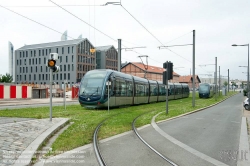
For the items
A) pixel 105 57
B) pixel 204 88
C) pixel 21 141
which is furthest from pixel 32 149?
pixel 105 57

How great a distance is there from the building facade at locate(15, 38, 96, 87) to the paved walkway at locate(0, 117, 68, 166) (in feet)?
222

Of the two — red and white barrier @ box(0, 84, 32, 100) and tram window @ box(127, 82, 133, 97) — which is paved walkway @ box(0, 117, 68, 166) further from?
red and white barrier @ box(0, 84, 32, 100)

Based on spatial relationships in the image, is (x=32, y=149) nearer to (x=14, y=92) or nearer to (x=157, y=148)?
(x=157, y=148)

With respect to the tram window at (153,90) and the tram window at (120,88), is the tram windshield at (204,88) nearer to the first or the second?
the tram window at (153,90)

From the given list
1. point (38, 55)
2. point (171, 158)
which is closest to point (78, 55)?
point (38, 55)

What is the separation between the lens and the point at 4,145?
6637mm

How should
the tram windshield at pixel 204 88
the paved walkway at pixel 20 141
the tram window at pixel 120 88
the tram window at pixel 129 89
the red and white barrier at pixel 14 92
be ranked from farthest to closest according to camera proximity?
the tram windshield at pixel 204 88 → the red and white barrier at pixel 14 92 → the tram window at pixel 129 89 → the tram window at pixel 120 88 → the paved walkway at pixel 20 141

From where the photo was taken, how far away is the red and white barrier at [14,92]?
3300cm

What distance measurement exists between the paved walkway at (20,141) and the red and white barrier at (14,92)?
25395 mm

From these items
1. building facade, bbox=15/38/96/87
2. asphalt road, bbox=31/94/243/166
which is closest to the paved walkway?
asphalt road, bbox=31/94/243/166

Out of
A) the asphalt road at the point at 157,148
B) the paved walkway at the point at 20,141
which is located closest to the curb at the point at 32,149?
the paved walkway at the point at 20,141

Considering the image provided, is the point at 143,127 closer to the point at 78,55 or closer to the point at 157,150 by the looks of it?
the point at 157,150

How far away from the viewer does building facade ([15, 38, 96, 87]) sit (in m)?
79.3

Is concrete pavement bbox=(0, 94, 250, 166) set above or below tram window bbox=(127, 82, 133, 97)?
below
